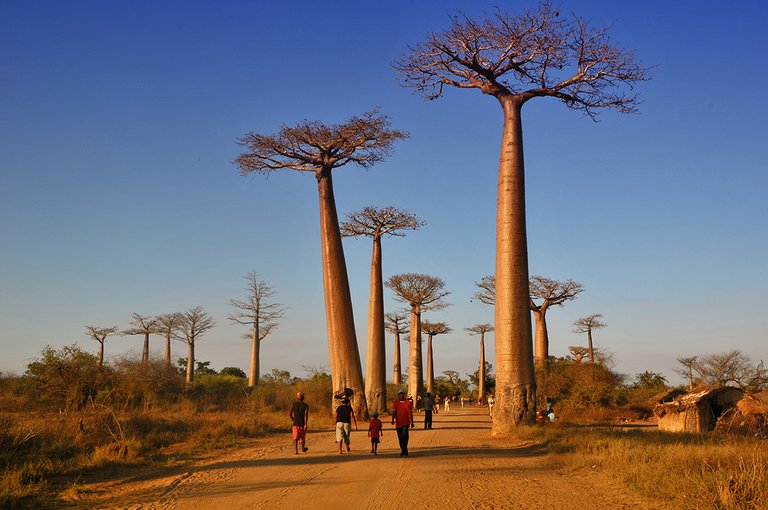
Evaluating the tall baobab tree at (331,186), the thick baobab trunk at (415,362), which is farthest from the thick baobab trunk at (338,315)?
the thick baobab trunk at (415,362)

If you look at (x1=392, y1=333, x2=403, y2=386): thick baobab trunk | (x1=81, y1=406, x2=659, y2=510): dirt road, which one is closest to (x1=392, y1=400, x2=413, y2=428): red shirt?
(x1=81, y1=406, x2=659, y2=510): dirt road

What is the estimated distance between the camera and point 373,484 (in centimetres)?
764

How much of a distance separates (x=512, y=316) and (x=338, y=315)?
24.0ft

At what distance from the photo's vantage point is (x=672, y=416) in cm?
1620

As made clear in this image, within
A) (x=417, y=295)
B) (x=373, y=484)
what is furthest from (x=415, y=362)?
(x=373, y=484)

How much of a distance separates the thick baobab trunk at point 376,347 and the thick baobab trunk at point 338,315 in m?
4.22

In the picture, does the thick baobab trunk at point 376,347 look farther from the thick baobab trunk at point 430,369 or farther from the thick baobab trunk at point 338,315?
the thick baobab trunk at point 430,369

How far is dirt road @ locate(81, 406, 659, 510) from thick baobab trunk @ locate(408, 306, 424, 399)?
2434 cm

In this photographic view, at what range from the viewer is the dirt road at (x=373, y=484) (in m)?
6.61

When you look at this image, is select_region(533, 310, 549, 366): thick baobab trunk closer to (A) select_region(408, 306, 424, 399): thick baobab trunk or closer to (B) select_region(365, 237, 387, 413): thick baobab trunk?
(A) select_region(408, 306, 424, 399): thick baobab trunk

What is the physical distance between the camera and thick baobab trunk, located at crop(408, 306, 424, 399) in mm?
35469

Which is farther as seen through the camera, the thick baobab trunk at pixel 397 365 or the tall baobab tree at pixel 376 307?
the thick baobab trunk at pixel 397 365

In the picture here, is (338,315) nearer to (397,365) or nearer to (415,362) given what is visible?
(415,362)

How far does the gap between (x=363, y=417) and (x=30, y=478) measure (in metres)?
12.6
